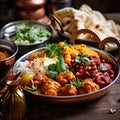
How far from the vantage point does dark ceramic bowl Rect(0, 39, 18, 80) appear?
1708mm

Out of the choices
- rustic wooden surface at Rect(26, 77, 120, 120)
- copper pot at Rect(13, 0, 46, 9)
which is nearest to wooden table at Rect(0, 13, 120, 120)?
rustic wooden surface at Rect(26, 77, 120, 120)

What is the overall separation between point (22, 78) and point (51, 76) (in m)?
0.15

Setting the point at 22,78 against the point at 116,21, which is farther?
the point at 116,21

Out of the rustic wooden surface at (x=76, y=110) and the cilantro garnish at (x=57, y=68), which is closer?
the rustic wooden surface at (x=76, y=110)

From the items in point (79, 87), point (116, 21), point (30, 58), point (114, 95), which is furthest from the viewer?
point (116, 21)

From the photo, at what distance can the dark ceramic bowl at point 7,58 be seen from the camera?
171cm

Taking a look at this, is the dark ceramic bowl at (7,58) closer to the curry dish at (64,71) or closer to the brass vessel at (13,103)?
the curry dish at (64,71)

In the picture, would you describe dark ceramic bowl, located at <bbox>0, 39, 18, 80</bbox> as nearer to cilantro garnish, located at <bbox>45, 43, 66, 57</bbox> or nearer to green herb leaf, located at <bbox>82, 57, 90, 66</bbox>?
cilantro garnish, located at <bbox>45, 43, 66, 57</bbox>

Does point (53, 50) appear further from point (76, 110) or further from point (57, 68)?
point (76, 110)

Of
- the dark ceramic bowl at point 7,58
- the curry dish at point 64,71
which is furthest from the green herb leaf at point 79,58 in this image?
the dark ceramic bowl at point 7,58

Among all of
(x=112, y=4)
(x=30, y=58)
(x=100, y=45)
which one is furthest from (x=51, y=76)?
(x=112, y=4)

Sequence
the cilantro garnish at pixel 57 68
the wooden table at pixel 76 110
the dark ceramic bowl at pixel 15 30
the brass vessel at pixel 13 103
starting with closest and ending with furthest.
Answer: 1. the brass vessel at pixel 13 103
2. the wooden table at pixel 76 110
3. the cilantro garnish at pixel 57 68
4. the dark ceramic bowl at pixel 15 30

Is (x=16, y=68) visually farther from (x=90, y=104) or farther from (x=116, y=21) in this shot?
(x=116, y=21)

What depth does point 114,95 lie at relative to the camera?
1.67 metres
